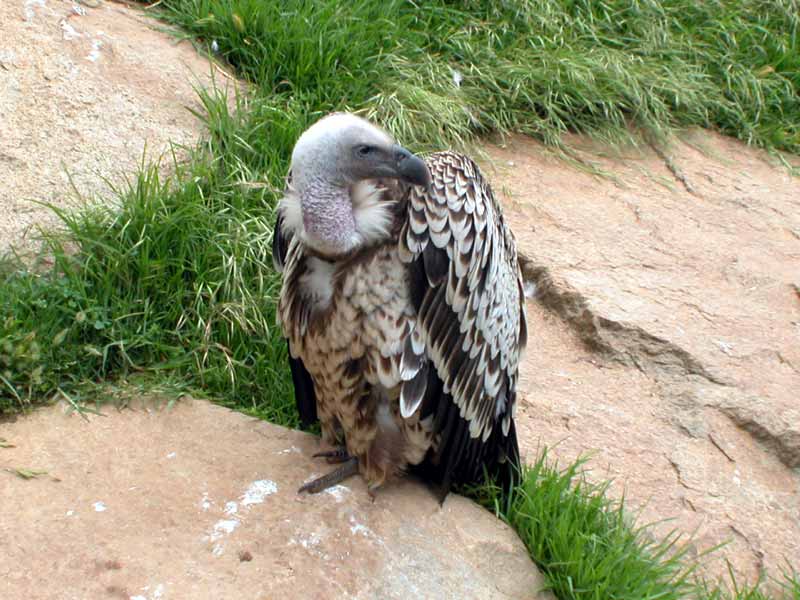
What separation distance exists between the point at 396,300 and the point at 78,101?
7.89 ft

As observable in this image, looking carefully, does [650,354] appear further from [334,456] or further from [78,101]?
[78,101]

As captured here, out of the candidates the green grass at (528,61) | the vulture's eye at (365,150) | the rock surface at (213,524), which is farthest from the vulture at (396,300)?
the green grass at (528,61)

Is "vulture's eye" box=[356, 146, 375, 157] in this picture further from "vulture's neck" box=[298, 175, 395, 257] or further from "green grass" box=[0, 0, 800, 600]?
"green grass" box=[0, 0, 800, 600]

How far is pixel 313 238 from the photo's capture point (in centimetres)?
296

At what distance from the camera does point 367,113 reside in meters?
5.21

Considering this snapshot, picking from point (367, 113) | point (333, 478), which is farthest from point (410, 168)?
point (367, 113)

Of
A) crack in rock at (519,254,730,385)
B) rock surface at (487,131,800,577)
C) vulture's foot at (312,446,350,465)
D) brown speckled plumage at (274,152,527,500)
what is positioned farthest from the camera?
crack in rock at (519,254,730,385)

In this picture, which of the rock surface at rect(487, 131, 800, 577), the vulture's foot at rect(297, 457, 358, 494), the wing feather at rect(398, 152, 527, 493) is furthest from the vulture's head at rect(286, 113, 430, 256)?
the rock surface at rect(487, 131, 800, 577)

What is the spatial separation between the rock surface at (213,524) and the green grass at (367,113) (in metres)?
0.21

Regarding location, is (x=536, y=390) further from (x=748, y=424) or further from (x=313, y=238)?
(x=313, y=238)

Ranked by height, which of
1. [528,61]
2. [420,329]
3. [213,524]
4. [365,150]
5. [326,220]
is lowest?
[213,524]

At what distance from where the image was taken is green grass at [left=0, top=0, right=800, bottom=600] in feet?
11.7

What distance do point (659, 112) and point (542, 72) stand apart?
87 centimetres

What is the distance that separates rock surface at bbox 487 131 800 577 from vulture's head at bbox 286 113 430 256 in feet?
4.71
